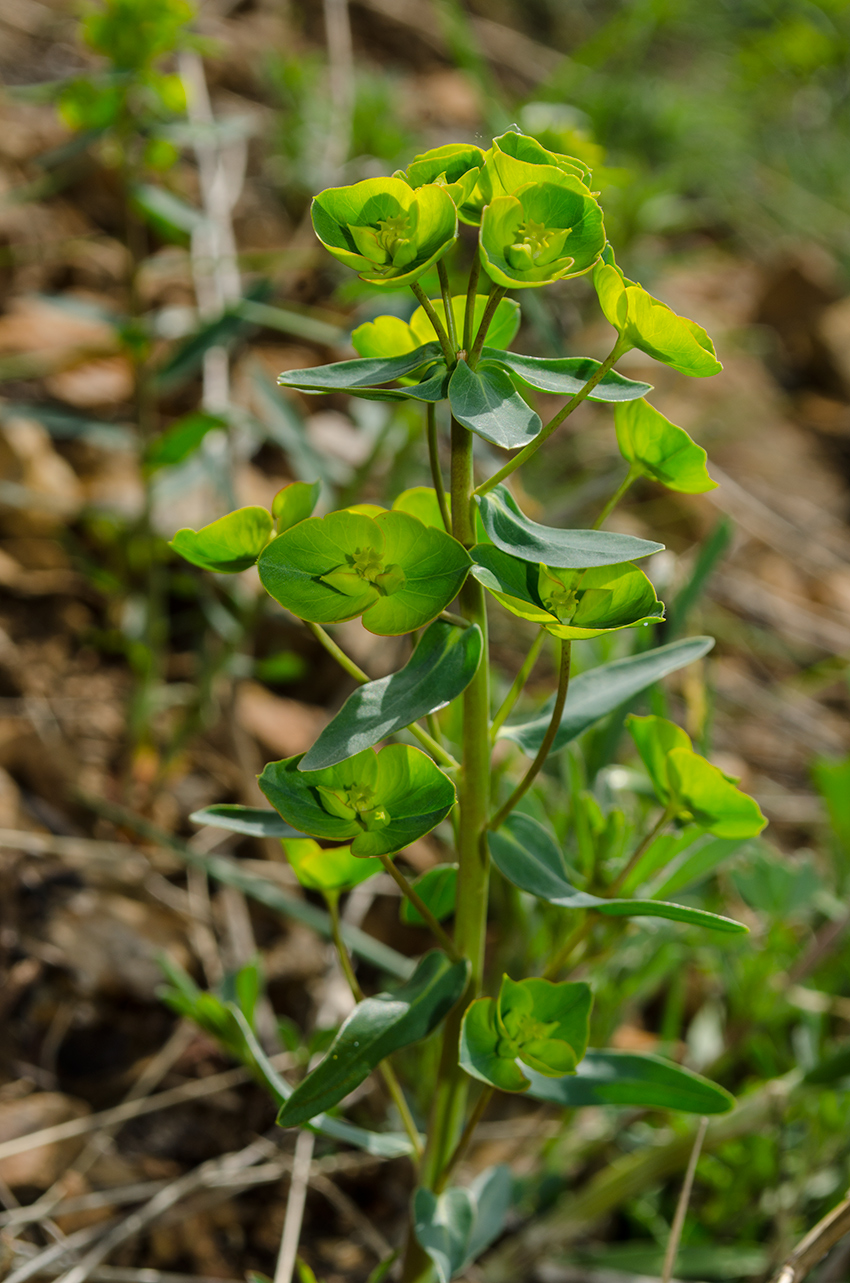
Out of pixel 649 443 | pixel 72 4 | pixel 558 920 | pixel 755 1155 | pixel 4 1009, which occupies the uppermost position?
pixel 649 443

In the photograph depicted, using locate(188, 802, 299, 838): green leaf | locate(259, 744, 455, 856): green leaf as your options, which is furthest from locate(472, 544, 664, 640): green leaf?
locate(188, 802, 299, 838): green leaf

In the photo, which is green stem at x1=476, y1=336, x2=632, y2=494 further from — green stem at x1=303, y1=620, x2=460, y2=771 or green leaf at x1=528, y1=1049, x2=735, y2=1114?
green leaf at x1=528, y1=1049, x2=735, y2=1114

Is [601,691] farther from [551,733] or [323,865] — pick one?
[323,865]

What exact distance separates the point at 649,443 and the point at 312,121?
213 centimetres

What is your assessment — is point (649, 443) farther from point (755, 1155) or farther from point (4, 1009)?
point (4, 1009)

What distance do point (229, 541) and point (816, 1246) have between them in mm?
613

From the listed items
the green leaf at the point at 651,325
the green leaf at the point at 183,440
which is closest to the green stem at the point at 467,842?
the green leaf at the point at 651,325

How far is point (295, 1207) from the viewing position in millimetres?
914

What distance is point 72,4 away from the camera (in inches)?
99.0

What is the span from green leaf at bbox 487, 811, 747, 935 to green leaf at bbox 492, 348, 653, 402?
0.28m

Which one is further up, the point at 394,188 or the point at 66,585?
the point at 394,188

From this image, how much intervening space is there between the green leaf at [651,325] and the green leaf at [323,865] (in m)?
0.38

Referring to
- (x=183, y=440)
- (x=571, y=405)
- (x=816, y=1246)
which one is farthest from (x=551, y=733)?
(x=183, y=440)

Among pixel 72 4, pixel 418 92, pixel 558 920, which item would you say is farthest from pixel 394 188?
pixel 418 92
